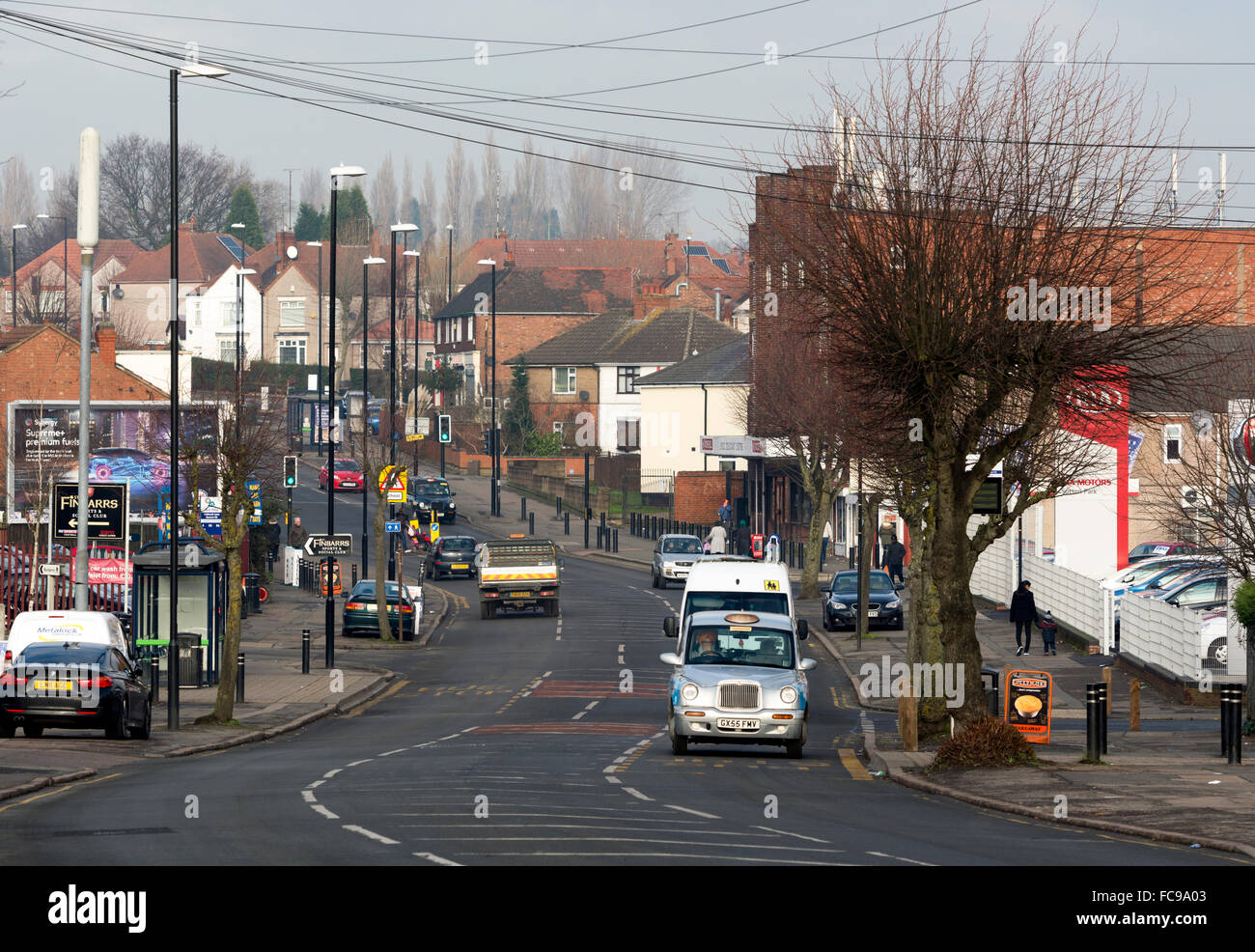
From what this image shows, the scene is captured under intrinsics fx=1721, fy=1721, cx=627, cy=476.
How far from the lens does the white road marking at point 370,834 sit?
14492 mm

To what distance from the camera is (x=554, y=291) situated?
120562 millimetres

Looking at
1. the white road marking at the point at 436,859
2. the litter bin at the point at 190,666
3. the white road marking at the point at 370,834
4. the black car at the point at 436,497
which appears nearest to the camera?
the white road marking at the point at 436,859

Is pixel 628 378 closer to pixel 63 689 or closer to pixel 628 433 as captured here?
pixel 628 433

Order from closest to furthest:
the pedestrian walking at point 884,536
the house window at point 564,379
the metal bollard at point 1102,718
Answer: the metal bollard at point 1102,718
the pedestrian walking at point 884,536
the house window at point 564,379

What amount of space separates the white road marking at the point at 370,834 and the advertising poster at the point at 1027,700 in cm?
1189

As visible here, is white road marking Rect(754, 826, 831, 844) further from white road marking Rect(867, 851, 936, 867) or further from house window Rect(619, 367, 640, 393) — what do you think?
house window Rect(619, 367, 640, 393)

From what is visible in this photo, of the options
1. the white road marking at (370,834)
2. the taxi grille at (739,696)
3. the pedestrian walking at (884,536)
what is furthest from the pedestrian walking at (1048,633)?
the white road marking at (370,834)

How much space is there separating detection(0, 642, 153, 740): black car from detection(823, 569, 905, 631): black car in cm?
2499

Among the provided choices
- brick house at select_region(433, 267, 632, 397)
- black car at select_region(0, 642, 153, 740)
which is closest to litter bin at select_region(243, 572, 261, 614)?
black car at select_region(0, 642, 153, 740)

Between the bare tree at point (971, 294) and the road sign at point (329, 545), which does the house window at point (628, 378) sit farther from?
the bare tree at point (971, 294)

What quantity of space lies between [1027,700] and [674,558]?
36.4 m

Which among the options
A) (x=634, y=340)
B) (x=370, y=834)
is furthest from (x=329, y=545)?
(x=634, y=340)

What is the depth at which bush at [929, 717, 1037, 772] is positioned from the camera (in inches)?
879
